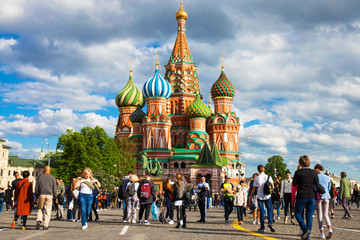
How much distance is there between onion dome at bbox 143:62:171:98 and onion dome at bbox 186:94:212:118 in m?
4.57

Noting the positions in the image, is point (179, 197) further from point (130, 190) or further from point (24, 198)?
point (24, 198)

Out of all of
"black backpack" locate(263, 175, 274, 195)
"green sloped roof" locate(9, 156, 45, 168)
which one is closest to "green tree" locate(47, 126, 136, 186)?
"black backpack" locate(263, 175, 274, 195)

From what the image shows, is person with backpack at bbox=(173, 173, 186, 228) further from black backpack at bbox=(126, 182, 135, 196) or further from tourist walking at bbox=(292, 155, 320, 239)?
tourist walking at bbox=(292, 155, 320, 239)

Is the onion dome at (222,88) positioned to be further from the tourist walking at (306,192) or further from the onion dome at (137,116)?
the tourist walking at (306,192)

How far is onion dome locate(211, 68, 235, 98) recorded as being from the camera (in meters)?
72.5

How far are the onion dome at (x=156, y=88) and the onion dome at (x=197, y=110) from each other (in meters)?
4.57

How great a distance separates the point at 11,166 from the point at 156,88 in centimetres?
4207

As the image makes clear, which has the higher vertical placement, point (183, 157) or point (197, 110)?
point (197, 110)

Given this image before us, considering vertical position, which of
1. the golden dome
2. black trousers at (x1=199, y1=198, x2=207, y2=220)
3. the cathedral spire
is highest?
the golden dome

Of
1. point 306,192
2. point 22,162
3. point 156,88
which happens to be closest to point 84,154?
point 156,88

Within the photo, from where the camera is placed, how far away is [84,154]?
150 ft

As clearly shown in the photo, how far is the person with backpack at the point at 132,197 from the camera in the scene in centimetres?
1423

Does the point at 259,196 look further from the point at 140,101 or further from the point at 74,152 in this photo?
the point at 140,101

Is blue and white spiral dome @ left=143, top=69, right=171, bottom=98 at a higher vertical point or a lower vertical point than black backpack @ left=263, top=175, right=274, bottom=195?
higher
